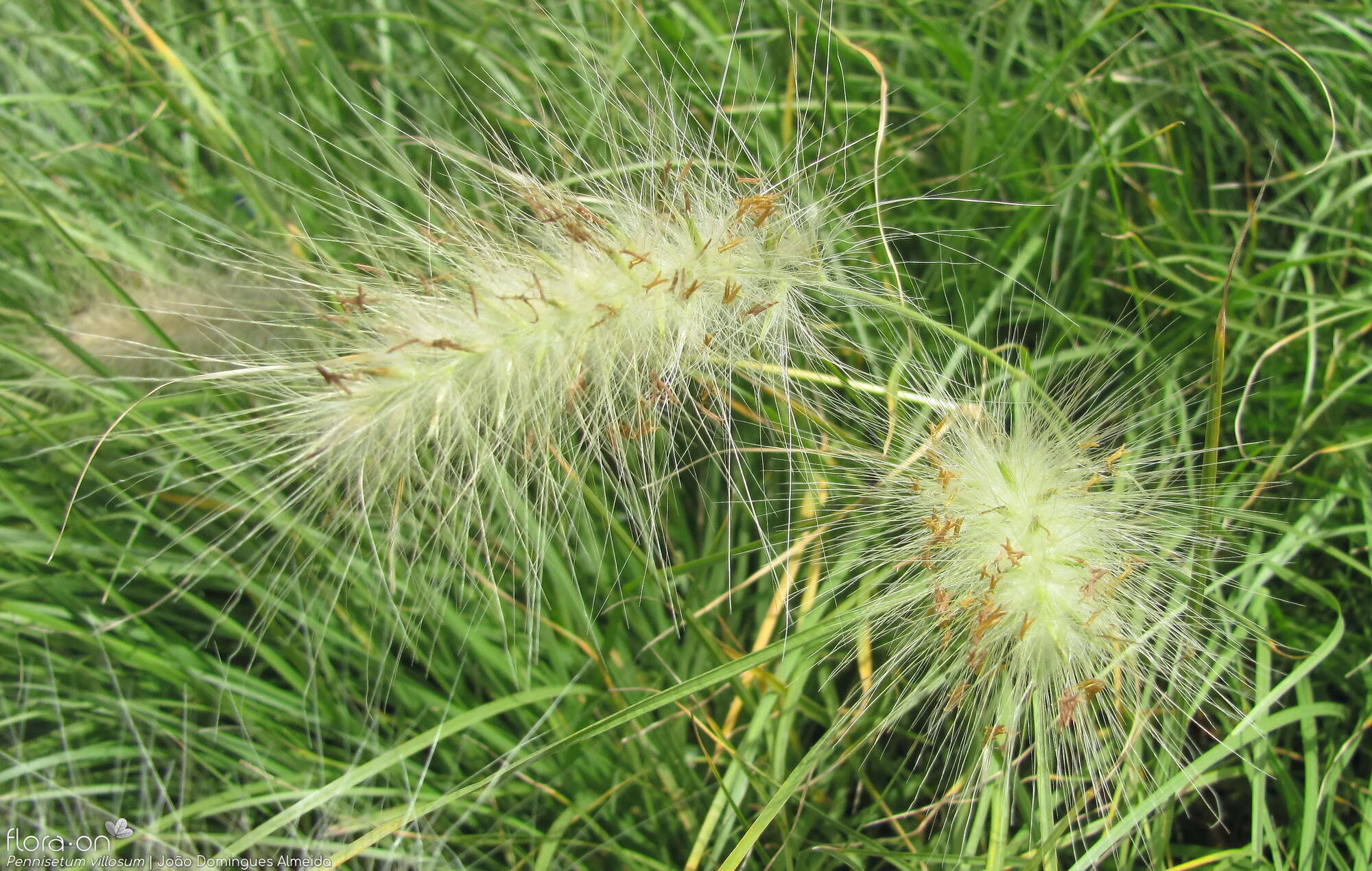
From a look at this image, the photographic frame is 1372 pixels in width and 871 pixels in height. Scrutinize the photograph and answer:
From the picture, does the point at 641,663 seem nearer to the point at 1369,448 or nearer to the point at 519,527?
the point at 519,527

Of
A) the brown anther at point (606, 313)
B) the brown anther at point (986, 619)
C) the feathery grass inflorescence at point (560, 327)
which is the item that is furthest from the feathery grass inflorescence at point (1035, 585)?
the brown anther at point (606, 313)

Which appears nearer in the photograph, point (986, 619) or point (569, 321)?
point (986, 619)

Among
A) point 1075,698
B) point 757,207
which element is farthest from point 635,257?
point 1075,698

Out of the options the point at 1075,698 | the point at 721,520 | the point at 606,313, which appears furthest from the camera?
the point at 721,520

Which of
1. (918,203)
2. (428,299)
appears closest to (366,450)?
(428,299)

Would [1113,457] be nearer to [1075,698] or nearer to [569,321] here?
[1075,698]
